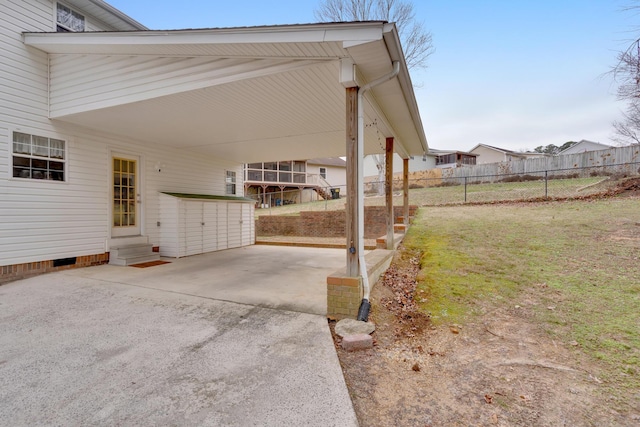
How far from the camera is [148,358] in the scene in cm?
252

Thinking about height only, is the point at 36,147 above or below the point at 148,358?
above

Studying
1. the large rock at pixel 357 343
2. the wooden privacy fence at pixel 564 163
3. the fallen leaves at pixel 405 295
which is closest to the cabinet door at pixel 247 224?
the fallen leaves at pixel 405 295

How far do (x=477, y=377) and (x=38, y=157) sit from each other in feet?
24.2

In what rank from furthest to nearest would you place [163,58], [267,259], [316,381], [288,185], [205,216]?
[288,185] < [205,216] < [267,259] < [163,58] < [316,381]

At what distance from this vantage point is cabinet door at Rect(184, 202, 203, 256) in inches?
299

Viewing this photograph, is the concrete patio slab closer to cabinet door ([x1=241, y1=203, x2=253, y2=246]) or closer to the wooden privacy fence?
cabinet door ([x1=241, y1=203, x2=253, y2=246])

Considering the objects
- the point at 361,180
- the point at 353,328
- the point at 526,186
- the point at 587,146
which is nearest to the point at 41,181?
the point at 361,180

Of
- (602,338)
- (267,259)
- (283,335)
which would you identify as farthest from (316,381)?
(267,259)

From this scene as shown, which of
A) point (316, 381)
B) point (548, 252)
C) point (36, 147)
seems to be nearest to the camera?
point (316, 381)

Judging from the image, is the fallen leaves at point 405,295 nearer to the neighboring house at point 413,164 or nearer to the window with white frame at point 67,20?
the window with white frame at point 67,20

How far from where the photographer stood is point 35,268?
5.30 m

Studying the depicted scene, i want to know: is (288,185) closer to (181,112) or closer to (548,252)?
(181,112)

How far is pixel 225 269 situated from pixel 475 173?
60.7ft

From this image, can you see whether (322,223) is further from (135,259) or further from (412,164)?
(412,164)
